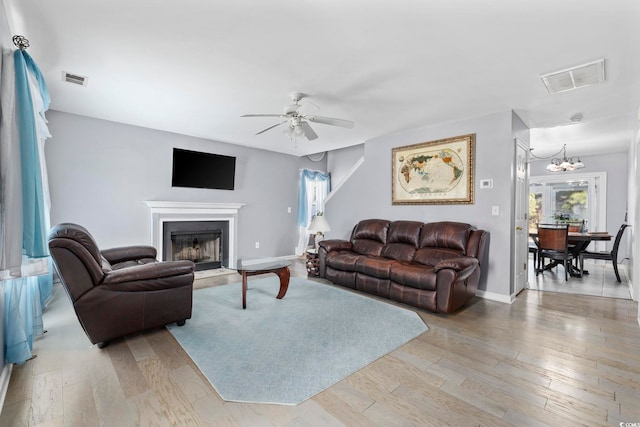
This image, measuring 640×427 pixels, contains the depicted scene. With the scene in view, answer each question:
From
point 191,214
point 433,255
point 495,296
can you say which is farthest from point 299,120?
point 495,296

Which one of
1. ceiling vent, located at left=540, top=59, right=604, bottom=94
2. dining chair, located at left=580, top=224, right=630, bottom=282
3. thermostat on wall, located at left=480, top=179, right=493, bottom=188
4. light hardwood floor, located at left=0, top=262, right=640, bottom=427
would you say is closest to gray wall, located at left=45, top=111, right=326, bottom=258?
light hardwood floor, located at left=0, top=262, right=640, bottom=427

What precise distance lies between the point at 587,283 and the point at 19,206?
21.7 feet

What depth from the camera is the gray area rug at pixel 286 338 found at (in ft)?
6.14

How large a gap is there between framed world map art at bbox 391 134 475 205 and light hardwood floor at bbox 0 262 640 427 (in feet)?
6.38

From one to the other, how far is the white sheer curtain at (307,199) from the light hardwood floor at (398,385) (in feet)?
14.1

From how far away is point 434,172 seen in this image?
14.0ft

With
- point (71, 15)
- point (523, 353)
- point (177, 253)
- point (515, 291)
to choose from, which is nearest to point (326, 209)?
point (177, 253)

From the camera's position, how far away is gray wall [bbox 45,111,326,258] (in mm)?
3918

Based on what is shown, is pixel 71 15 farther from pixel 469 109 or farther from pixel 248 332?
pixel 469 109

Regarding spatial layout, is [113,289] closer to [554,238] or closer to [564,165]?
[554,238]

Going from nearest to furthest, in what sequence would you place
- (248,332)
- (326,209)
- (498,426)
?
(498,426), (248,332), (326,209)

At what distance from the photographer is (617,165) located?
6.18m

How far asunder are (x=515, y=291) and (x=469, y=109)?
2.42m

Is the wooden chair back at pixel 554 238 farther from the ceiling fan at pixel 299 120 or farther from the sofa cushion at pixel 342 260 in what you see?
the ceiling fan at pixel 299 120
